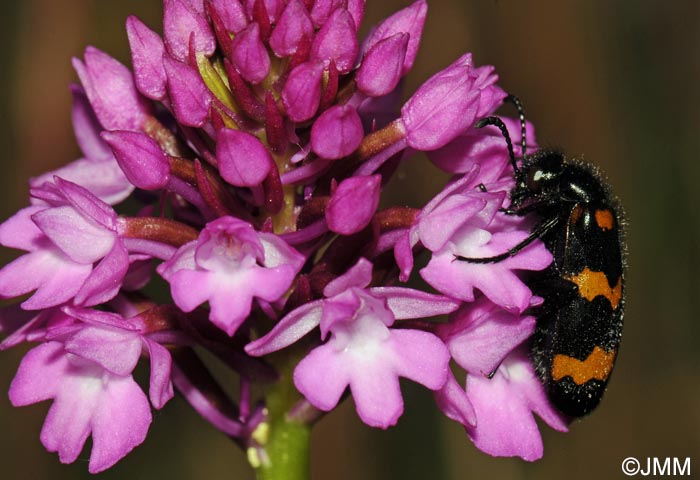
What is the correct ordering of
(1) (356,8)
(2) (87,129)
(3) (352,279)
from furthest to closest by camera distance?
(2) (87,129), (1) (356,8), (3) (352,279)

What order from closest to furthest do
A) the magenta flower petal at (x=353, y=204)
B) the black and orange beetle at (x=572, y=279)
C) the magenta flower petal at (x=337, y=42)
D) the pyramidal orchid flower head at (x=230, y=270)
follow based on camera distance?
1. the pyramidal orchid flower head at (x=230, y=270)
2. the magenta flower petal at (x=353, y=204)
3. the magenta flower petal at (x=337, y=42)
4. the black and orange beetle at (x=572, y=279)

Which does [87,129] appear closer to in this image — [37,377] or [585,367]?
→ [37,377]

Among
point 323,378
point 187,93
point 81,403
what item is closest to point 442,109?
point 187,93

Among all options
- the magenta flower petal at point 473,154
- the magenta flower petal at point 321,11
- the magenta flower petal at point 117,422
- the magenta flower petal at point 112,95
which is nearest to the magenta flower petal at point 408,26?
the magenta flower petal at point 321,11

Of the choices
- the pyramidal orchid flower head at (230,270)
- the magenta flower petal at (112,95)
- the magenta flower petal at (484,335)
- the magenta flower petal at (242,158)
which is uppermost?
the magenta flower petal at (112,95)

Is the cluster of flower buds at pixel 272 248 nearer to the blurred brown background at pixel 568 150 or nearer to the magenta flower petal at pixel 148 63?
the magenta flower petal at pixel 148 63

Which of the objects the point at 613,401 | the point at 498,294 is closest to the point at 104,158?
the point at 498,294

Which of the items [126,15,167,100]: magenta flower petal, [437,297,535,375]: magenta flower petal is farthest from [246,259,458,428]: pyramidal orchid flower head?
[126,15,167,100]: magenta flower petal
